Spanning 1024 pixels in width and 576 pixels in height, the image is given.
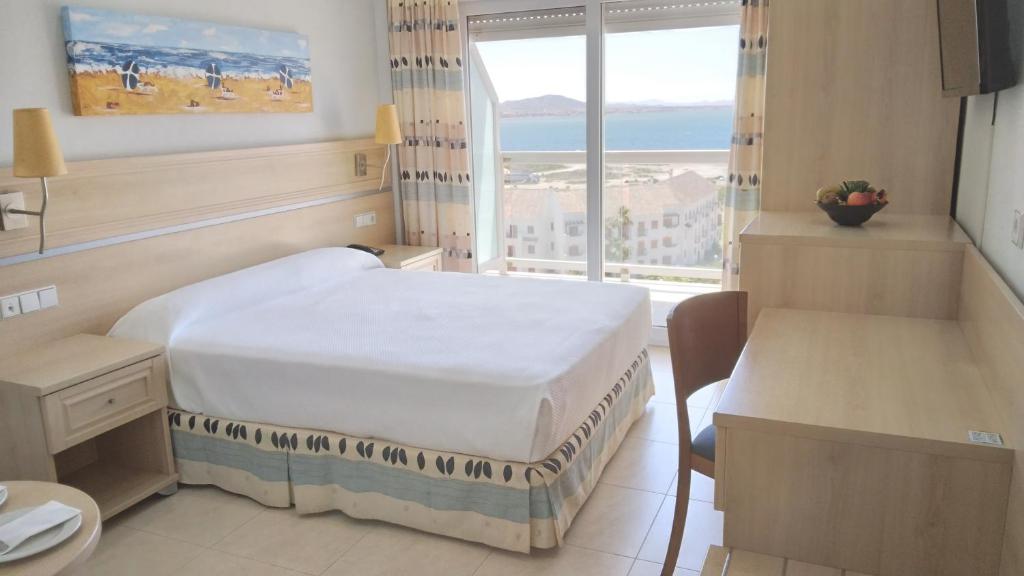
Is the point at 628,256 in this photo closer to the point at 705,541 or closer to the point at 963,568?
the point at 705,541

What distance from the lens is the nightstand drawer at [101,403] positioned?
2553mm

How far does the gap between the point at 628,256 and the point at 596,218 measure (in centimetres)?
42

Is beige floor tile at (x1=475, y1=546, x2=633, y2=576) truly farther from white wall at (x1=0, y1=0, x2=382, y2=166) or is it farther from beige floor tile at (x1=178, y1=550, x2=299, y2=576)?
white wall at (x1=0, y1=0, x2=382, y2=166)

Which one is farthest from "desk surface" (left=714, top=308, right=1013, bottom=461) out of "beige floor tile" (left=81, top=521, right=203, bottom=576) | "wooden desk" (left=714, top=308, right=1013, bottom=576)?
"beige floor tile" (left=81, top=521, right=203, bottom=576)

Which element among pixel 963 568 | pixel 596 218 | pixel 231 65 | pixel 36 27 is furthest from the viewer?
pixel 596 218

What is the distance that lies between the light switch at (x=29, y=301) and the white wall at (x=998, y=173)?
331 centimetres

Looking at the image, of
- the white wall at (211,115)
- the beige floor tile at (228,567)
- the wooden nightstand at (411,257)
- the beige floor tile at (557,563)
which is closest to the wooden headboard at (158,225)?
the white wall at (211,115)

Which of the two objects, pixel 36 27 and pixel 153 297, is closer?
pixel 36 27

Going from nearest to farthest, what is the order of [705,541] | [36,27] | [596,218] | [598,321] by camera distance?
1. [705,541]
2. [36,27]
3. [598,321]
4. [596,218]

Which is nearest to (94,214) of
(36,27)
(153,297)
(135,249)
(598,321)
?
(135,249)

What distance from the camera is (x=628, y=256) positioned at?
5.16 m

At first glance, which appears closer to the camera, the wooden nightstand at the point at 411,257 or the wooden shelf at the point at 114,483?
the wooden shelf at the point at 114,483

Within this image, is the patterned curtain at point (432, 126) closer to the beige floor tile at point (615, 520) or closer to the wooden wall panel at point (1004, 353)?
the beige floor tile at point (615, 520)

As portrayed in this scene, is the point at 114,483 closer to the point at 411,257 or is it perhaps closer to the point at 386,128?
the point at 411,257
